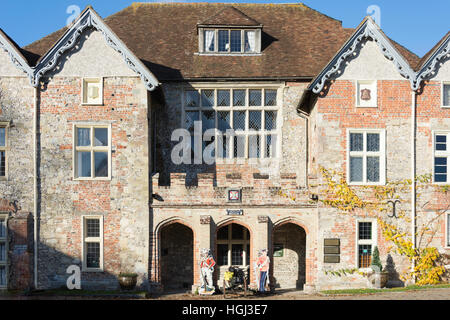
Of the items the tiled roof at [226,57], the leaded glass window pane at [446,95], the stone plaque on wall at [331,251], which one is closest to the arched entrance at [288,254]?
the stone plaque on wall at [331,251]

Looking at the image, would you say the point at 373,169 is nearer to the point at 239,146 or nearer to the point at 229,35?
the point at 239,146

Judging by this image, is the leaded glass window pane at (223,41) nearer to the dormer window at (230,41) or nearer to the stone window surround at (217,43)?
the dormer window at (230,41)

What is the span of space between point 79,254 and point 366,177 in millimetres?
11616

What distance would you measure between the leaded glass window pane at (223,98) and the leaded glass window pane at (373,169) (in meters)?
6.53

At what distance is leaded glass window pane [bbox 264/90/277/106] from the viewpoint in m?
23.1

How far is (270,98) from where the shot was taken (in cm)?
2312

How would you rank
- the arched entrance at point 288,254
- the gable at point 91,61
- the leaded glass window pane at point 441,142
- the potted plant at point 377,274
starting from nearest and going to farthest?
the potted plant at point 377,274
the gable at point 91,61
the leaded glass window pane at point 441,142
the arched entrance at point 288,254

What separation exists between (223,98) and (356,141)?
606cm

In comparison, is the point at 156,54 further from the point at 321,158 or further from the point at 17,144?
the point at 321,158

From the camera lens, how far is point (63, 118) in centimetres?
2069

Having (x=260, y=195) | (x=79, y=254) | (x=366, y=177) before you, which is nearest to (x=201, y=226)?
(x=260, y=195)

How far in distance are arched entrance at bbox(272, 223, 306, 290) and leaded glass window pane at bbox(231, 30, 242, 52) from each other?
831cm

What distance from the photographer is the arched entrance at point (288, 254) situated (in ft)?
74.2

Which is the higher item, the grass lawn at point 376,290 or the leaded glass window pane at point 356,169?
the leaded glass window pane at point 356,169
